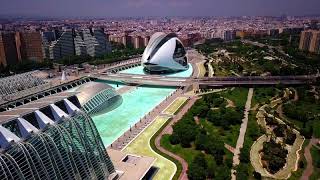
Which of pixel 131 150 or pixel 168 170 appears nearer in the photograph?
pixel 168 170

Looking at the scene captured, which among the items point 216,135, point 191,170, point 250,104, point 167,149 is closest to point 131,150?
point 167,149

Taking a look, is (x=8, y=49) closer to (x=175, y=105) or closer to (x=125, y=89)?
(x=125, y=89)

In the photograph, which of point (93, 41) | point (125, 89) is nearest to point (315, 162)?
point (125, 89)

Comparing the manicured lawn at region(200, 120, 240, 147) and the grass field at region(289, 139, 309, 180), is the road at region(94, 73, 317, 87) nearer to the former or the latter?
the manicured lawn at region(200, 120, 240, 147)

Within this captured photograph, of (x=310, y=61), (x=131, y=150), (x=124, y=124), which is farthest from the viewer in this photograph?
(x=310, y=61)

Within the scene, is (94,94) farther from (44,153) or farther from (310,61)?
(310,61)

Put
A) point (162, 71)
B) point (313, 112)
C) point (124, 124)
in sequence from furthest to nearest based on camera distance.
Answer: point (162, 71)
point (313, 112)
point (124, 124)

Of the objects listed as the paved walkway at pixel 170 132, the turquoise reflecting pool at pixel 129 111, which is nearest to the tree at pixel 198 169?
the paved walkway at pixel 170 132
